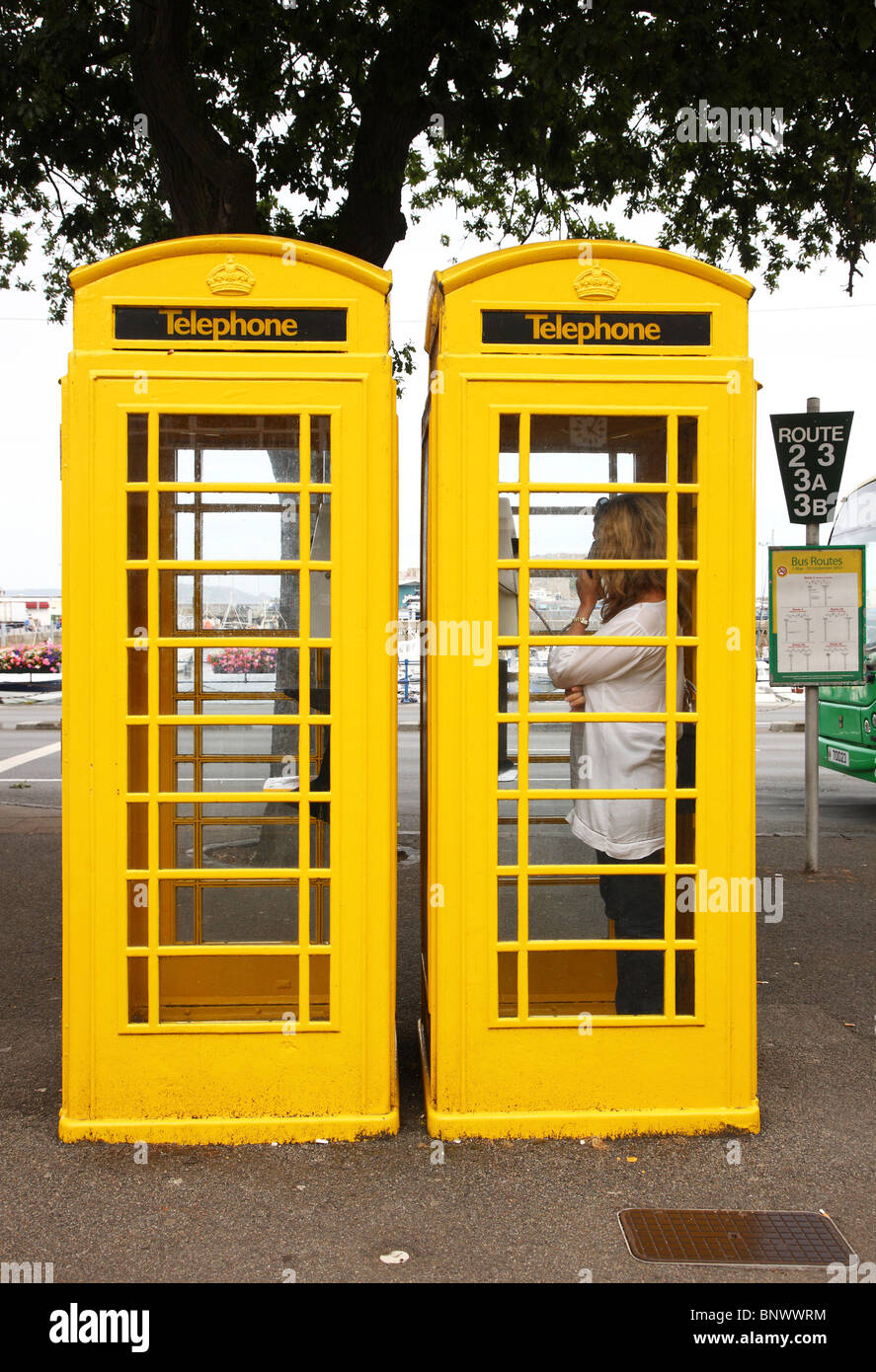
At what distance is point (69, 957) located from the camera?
3.60 metres

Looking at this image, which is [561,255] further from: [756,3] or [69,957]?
[756,3]

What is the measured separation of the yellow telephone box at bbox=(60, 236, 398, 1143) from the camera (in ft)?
11.7

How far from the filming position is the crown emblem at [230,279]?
3559 mm

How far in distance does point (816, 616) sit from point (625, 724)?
14.5ft

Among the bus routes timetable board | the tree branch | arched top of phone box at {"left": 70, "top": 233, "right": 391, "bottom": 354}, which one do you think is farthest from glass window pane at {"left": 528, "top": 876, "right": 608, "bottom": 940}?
the tree branch

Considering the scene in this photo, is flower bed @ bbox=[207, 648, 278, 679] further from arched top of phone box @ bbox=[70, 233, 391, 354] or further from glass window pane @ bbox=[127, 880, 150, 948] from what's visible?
arched top of phone box @ bbox=[70, 233, 391, 354]

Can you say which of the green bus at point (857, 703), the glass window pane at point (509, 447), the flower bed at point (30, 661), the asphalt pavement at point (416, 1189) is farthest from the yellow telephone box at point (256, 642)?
the flower bed at point (30, 661)

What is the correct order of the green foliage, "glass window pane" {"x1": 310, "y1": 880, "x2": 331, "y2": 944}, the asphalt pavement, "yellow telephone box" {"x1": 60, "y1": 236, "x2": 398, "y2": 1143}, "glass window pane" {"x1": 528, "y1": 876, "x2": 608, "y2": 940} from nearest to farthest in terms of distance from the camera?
the asphalt pavement < "yellow telephone box" {"x1": 60, "y1": 236, "x2": 398, "y2": 1143} < "glass window pane" {"x1": 528, "y1": 876, "x2": 608, "y2": 940} < "glass window pane" {"x1": 310, "y1": 880, "x2": 331, "y2": 944} < the green foliage

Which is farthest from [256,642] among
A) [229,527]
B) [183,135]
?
[183,135]

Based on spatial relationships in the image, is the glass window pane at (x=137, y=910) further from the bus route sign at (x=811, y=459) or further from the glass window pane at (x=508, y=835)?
the bus route sign at (x=811, y=459)

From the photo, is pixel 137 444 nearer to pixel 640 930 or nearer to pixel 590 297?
pixel 590 297

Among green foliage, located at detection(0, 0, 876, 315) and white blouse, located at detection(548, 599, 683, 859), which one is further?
green foliage, located at detection(0, 0, 876, 315)

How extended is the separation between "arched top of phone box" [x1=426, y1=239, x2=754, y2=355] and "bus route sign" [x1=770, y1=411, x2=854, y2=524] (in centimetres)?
409

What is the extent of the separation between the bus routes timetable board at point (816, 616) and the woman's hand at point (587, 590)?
4071 millimetres
